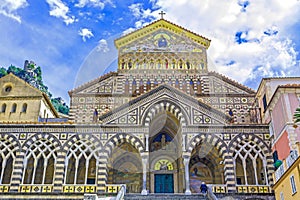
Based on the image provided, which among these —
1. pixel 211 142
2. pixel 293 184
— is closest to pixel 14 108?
pixel 211 142

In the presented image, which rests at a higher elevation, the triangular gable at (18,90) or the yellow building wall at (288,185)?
the triangular gable at (18,90)

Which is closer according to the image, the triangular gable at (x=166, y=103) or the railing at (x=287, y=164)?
the railing at (x=287, y=164)

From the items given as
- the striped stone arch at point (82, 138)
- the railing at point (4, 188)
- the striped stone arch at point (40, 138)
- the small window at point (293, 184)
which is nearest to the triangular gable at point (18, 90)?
the striped stone arch at point (40, 138)

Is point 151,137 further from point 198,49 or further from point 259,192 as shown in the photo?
point 198,49

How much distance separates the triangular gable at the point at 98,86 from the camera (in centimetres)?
3155

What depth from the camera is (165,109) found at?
80.9ft

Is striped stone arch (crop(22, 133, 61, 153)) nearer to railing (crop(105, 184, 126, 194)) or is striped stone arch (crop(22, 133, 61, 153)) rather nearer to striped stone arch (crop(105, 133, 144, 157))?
striped stone arch (crop(105, 133, 144, 157))

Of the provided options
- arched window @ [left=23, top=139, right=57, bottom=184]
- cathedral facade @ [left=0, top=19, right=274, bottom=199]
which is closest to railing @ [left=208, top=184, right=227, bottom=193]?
cathedral facade @ [left=0, top=19, right=274, bottom=199]

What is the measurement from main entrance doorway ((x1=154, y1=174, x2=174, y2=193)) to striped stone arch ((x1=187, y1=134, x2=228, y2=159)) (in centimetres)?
345

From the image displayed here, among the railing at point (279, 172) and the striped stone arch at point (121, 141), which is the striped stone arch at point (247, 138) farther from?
the striped stone arch at point (121, 141)

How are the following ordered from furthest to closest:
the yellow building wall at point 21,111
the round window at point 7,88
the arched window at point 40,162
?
the round window at point 7,88, the yellow building wall at point 21,111, the arched window at point 40,162

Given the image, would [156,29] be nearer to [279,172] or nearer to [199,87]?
[199,87]

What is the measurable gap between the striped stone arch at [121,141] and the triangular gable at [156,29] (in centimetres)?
1267

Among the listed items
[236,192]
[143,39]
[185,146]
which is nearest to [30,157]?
[185,146]
